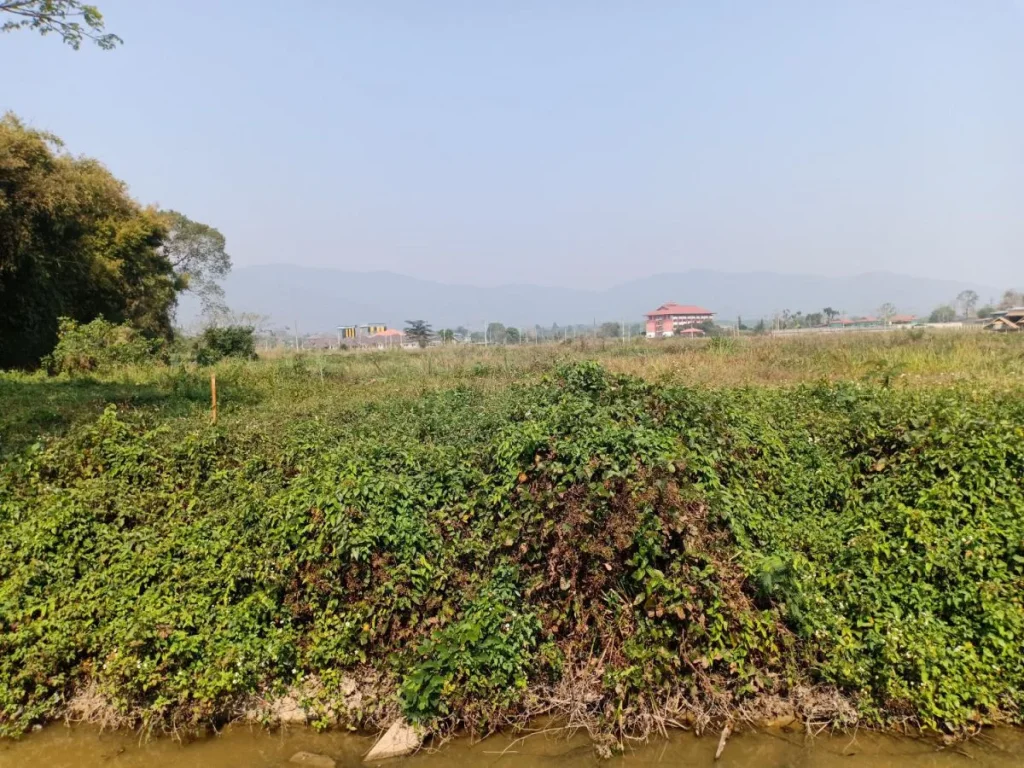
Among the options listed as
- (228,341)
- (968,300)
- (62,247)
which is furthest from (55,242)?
(968,300)

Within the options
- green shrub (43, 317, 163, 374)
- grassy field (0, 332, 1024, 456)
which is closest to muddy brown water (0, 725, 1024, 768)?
grassy field (0, 332, 1024, 456)

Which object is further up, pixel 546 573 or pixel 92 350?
pixel 92 350

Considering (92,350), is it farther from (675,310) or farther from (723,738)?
(675,310)

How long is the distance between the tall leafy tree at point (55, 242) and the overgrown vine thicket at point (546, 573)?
12.4 m

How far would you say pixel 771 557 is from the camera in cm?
436

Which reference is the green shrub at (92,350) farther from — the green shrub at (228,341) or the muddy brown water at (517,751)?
the muddy brown water at (517,751)

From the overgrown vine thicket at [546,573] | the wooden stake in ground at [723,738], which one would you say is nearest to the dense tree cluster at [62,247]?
the overgrown vine thicket at [546,573]

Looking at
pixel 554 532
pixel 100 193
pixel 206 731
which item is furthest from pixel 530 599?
pixel 100 193

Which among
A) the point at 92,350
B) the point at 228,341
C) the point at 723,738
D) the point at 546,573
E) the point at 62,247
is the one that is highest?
the point at 62,247

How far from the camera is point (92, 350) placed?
14.8 meters

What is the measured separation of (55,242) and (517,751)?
57.6ft

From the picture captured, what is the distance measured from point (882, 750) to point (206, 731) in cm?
427

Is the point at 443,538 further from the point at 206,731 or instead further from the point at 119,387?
the point at 119,387

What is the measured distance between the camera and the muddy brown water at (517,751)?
3.90 metres
